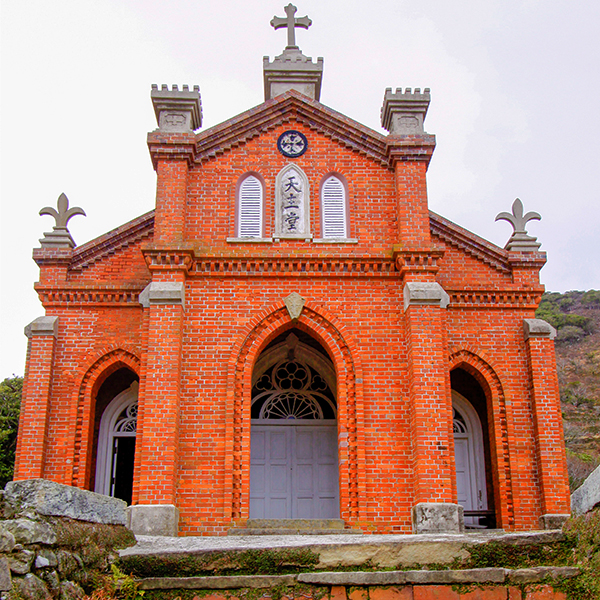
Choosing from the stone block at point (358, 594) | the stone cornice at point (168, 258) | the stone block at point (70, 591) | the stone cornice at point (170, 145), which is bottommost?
the stone block at point (358, 594)

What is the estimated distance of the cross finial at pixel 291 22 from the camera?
18.4 meters

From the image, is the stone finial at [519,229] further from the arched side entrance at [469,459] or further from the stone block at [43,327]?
the stone block at [43,327]

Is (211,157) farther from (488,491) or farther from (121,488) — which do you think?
(488,491)

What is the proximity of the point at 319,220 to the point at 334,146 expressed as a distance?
1.85 meters

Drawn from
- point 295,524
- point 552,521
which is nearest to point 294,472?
point 295,524

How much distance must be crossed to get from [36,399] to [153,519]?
14.0 ft

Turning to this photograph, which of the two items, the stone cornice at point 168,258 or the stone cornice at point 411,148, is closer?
the stone cornice at point 168,258

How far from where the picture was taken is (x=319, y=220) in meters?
15.5

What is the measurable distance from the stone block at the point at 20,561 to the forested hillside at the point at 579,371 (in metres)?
29.4

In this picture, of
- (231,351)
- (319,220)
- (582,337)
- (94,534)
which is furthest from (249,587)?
(582,337)

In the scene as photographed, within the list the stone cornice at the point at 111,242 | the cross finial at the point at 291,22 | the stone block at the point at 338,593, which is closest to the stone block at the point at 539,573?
the stone block at the point at 338,593

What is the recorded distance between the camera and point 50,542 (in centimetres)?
682

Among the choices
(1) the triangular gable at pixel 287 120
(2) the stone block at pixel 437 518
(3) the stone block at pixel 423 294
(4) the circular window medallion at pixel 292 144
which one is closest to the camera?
(2) the stone block at pixel 437 518

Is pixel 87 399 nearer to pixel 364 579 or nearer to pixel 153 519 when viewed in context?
pixel 153 519
